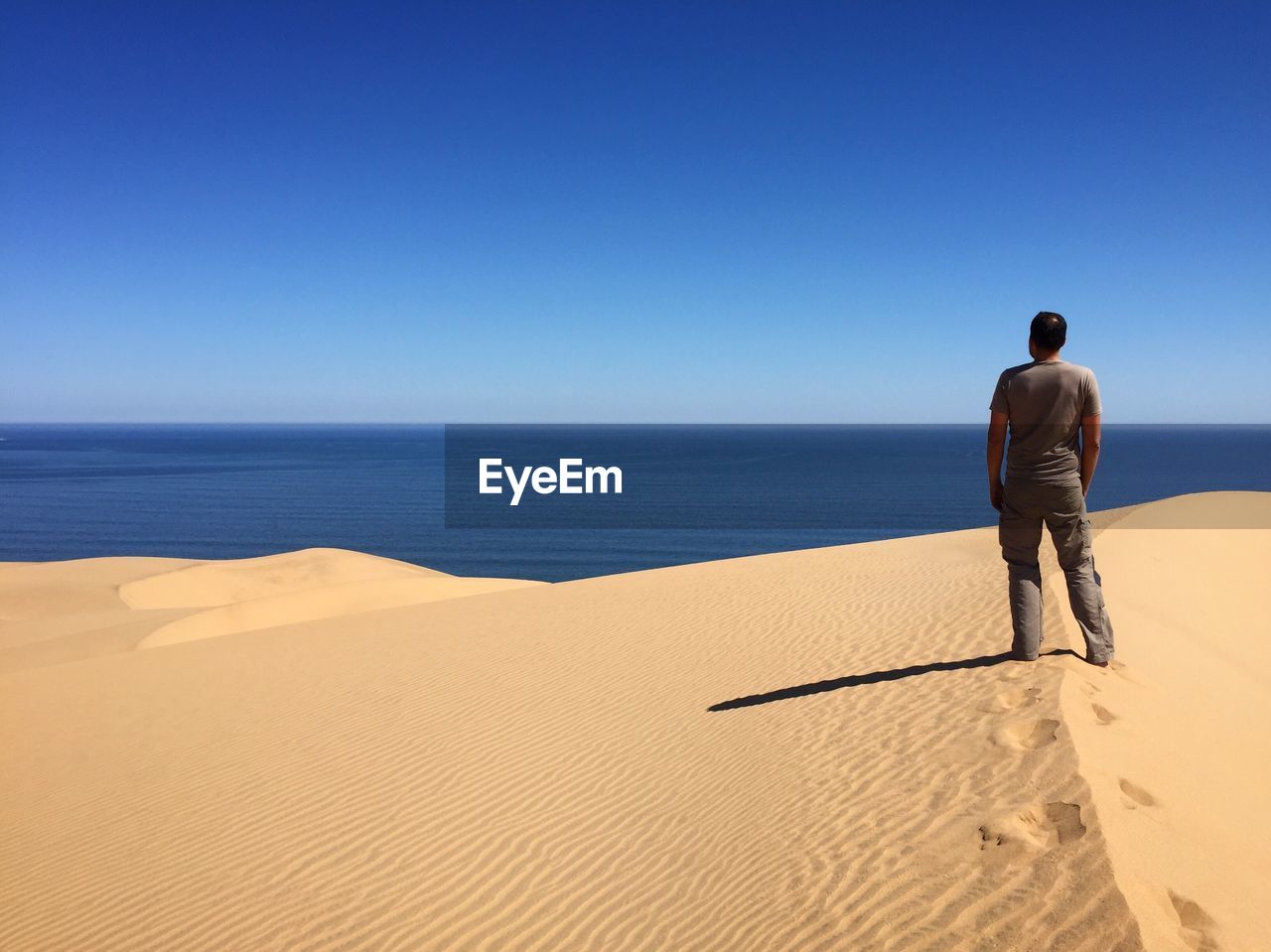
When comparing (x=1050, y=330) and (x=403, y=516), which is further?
(x=403, y=516)

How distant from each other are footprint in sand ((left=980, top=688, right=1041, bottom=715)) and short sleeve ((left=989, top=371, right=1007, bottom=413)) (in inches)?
81.8

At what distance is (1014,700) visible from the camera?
5.48 metres

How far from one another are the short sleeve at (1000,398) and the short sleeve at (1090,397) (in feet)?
1.66

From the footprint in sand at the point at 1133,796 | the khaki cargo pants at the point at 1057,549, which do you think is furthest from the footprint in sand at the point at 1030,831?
the khaki cargo pants at the point at 1057,549

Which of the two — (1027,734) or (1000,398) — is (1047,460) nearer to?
(1000,398)

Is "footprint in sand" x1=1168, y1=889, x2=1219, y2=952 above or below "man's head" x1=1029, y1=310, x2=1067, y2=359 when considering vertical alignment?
below

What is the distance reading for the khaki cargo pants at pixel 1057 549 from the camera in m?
5.39

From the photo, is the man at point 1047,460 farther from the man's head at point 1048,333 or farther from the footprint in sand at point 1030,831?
the footprint in sand at point 1030,831

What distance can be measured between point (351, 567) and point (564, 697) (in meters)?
22.2

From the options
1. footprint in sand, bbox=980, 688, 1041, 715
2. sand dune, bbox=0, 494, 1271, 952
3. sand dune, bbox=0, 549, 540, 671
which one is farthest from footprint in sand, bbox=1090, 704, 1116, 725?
sand dune, bbox=0, 549, 540, 671

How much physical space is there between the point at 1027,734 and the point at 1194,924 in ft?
6.15

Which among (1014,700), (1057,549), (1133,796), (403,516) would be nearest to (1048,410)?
(1057,549)

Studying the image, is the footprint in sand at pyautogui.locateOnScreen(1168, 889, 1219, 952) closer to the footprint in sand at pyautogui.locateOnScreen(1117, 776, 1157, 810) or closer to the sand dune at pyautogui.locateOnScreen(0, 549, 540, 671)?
the footprint in sand at pyautogui.locateOnScreen(1117, 776, 1157, 810)

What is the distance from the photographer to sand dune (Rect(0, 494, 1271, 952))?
361cm
